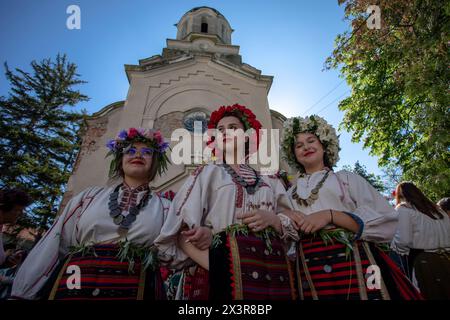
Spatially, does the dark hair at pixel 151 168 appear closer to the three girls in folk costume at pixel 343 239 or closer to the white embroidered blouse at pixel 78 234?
the white embroidered blouse at pixel 78 234

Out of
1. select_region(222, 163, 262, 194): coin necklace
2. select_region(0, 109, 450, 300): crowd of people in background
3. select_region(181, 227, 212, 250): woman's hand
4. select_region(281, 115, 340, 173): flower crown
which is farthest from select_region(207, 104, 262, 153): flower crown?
select_region(181, 227, 212, 250): woman's hand

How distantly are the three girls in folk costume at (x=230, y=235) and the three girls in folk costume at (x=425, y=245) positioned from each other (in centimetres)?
259

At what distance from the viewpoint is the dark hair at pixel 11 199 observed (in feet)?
11.7

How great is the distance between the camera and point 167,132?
11.1m

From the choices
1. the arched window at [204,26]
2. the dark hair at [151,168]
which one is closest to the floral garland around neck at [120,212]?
the dark hair at [151,168]

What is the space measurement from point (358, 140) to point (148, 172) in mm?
10343

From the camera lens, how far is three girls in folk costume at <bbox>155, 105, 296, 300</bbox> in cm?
183

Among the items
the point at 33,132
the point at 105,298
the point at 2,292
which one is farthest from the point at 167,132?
the point at 33,132

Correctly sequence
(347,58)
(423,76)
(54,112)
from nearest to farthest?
(423,76) → (347,58) → (54,112)

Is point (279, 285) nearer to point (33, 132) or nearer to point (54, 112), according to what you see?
point (33, 132)

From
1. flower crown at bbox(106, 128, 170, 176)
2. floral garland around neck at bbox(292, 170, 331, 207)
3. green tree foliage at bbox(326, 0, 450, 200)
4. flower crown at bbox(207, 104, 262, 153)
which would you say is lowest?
floral garland around neck at bbox(292, 170, 331, 207)

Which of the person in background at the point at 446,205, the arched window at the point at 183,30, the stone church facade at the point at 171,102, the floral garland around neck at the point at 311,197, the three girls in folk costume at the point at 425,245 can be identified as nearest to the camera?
the floral garland around neck at the point at 311,197

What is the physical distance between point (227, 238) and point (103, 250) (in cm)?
105

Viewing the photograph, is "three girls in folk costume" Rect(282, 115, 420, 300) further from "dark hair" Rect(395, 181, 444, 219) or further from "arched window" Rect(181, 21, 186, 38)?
"arched window" Rect(181, 21, 186, 38)
